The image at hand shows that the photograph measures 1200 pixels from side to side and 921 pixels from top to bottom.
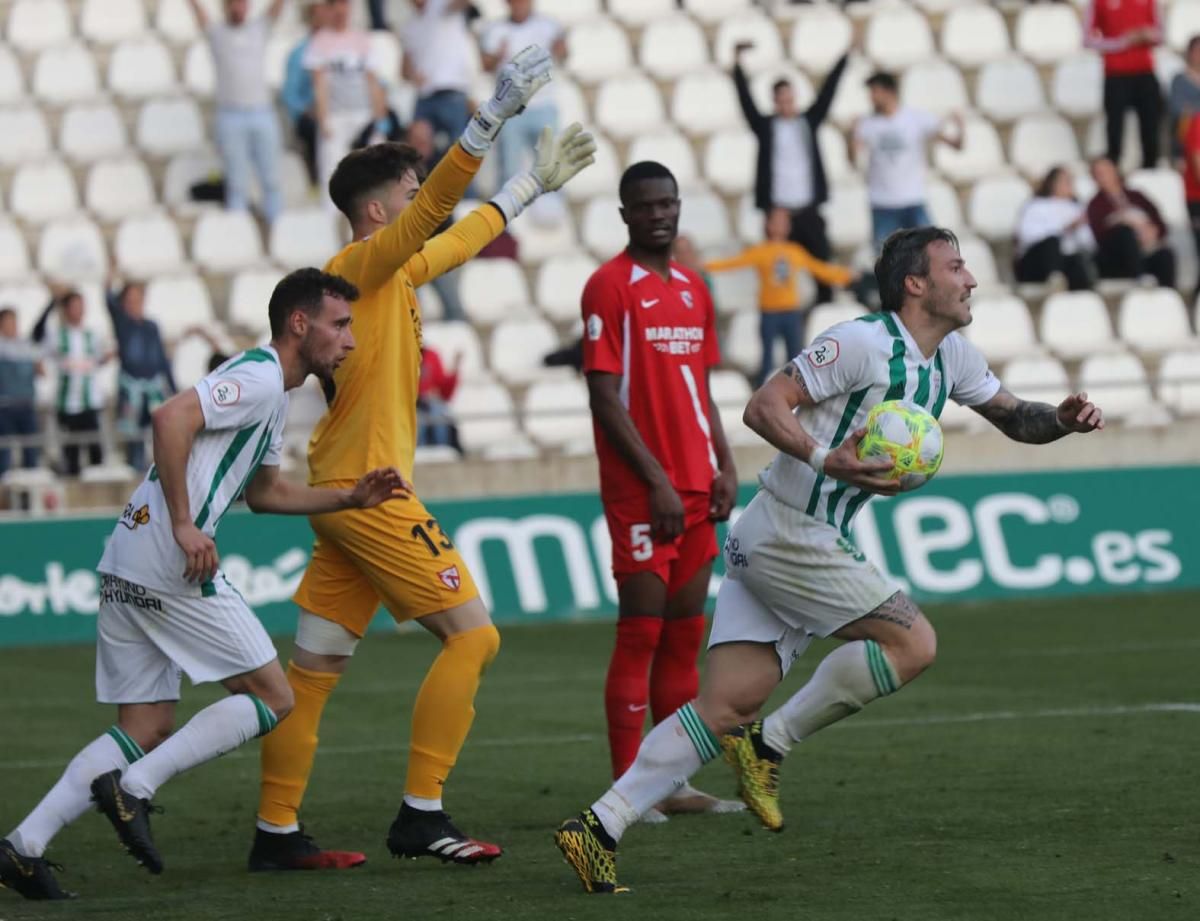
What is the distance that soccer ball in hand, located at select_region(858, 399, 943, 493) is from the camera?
22.7 feet

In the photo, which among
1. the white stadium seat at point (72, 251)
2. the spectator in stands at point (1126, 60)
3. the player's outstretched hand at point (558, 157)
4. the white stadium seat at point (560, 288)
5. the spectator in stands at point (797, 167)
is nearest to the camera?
the player's outstretched hand at point (558, 157)

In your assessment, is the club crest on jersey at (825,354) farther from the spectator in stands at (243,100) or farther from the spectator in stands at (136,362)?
the spectator in stands at (243,100)

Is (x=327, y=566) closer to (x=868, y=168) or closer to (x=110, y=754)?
(x=110, y=754)

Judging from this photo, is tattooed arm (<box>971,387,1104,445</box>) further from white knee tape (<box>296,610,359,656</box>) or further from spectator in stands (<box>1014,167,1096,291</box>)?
spectator in stands (<box>1014,167,1096,291</box>)

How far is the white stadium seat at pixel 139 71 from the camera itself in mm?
22516

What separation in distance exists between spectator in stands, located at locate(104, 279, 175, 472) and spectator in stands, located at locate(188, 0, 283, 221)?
2839 mm

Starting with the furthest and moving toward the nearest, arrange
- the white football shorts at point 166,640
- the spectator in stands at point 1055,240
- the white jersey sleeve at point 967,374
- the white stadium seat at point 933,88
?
the white stadium seat at point 933,88
the spectator in stands at point 1055,240
the white jersey sleeve at point 967,374
the white football shorts at point 166,640

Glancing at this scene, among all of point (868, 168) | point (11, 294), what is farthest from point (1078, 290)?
point (11, 294)

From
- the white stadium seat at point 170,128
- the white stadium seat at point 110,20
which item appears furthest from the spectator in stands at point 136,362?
the white stadium seat at point 110,20

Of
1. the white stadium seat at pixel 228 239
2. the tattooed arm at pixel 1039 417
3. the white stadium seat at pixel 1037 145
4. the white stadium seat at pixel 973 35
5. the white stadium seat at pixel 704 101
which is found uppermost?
the white stadium seat at pixel 973 35

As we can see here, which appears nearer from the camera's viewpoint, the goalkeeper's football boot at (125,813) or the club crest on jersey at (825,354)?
the goalkeeper's football boot at (125,813)

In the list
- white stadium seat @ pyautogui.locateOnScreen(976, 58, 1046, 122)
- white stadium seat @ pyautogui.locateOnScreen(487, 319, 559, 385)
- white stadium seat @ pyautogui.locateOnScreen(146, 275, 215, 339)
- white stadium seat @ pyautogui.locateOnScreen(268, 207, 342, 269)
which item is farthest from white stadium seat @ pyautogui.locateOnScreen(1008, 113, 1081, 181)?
white stadium seat @ pyautogui.locateOnScreen(146, 275, 215, 339)

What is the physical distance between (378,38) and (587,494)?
721 cm

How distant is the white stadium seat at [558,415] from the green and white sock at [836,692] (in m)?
10.6
